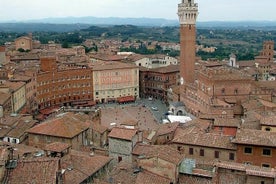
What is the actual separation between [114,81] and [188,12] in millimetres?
21482

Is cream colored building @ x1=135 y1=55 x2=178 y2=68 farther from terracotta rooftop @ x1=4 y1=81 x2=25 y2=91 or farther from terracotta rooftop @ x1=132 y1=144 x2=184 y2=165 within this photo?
terracotta rooftop @ x1=132 y1=144 x2=184 y2=165

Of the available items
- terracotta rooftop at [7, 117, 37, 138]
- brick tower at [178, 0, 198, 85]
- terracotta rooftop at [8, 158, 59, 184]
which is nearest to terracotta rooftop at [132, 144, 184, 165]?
terracotta rooftop at [8, 158, 59, 184]

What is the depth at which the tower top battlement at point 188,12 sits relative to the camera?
67188mm

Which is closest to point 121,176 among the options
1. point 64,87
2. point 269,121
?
point 269,121

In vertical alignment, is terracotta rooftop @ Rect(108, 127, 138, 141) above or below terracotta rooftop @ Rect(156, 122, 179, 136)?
above

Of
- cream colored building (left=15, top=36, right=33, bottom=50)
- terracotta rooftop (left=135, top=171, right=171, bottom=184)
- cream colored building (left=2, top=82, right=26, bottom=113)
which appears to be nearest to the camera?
terracotta rooftop (left=135, top=171, right=171, bottom=184)

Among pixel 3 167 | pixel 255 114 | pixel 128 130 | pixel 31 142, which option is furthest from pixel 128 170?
pixel 255 114

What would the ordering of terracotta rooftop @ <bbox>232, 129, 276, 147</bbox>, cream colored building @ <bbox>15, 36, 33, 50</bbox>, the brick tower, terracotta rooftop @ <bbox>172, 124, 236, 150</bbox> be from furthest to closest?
1. cream colored building @ <bbox>15, 36, 33, 50</bbox>
2. the brick tower
3. terracotta rooftop @ <bbox>172, 124, 236, 150</bbox>
4. terracotta rooftop @ <bbox>232, 129, 276, 147</bbox>

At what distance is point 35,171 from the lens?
1600 centimetres

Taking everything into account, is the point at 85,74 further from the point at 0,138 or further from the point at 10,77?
the point at 0,138

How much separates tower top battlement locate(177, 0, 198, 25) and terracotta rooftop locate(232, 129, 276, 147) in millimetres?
42684

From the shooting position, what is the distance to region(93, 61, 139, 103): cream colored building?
78938 mm

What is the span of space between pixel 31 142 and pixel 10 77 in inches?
1271

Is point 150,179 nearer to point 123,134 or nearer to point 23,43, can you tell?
point 123,134
